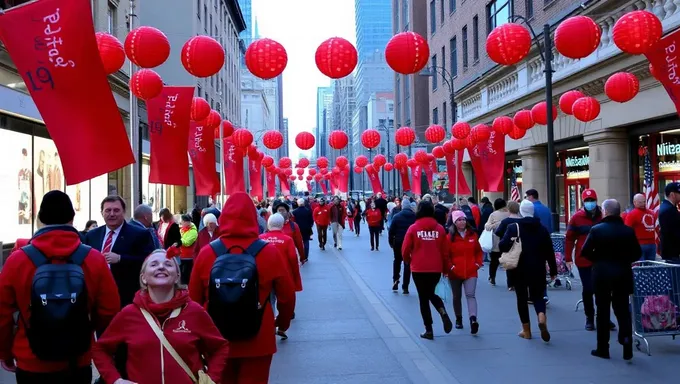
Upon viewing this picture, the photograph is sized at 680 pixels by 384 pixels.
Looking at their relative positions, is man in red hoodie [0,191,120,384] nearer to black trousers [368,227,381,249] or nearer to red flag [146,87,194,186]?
red flag [146,87,194,186]

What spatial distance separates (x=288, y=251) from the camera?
25.3 ft

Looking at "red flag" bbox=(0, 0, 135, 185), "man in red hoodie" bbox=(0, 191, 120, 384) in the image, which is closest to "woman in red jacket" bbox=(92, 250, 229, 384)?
"man in red hoodie" bbox=(0, 191, 120, 384)

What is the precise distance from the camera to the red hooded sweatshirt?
332cm

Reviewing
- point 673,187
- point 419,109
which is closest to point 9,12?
point 673,187

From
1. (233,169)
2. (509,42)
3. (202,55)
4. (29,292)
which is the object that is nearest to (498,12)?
(233,169)

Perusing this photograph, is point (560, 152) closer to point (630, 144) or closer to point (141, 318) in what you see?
point (630, 144)

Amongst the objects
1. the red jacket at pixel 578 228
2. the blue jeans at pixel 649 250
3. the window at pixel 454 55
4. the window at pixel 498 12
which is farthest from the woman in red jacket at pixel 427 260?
the window at pixel 454 55

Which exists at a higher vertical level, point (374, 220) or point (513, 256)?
point (374, 220)

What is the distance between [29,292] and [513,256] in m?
6.02

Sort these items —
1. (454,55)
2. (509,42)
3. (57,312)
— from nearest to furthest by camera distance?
1. (57,312)
2. (509,42)
3. (454,55)

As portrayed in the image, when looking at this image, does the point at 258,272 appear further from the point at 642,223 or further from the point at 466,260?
the point at 642,223

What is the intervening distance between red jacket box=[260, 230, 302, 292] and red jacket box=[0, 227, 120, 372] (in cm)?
328

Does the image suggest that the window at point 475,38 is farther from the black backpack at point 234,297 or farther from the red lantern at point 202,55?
the black backpack at point 234,297

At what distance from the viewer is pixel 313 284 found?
14.2 meters
